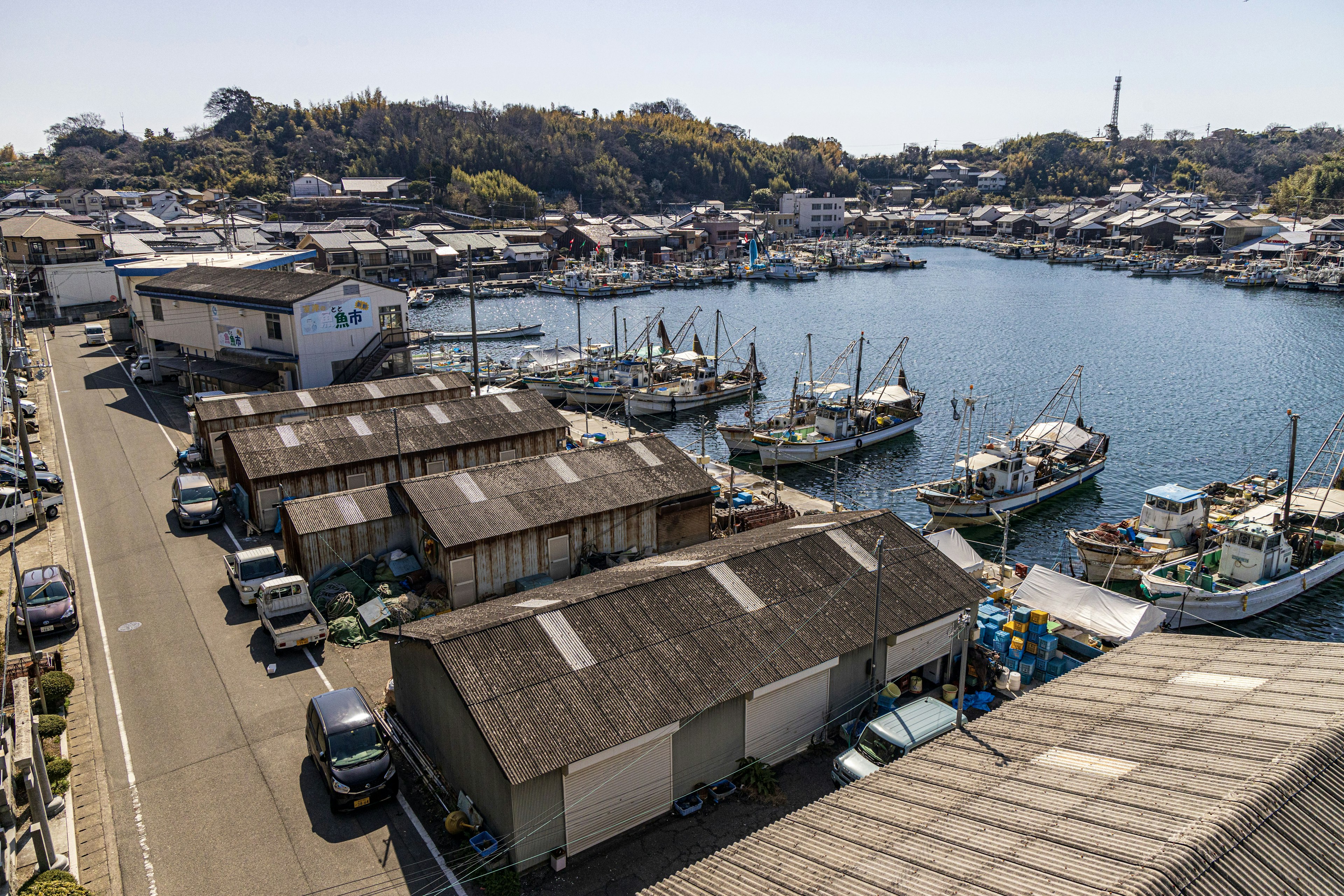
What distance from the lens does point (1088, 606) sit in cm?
2370

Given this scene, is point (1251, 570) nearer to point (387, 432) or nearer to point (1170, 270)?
point (387, 432)

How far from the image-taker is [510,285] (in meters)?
107

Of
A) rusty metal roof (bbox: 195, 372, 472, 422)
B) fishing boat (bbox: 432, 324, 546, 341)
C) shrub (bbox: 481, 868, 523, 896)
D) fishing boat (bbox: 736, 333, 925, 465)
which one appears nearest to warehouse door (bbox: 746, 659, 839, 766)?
shrub (bbox: 481, 868, 523, 896)

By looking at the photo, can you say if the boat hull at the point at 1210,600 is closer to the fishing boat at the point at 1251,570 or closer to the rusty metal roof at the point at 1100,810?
the fishing boat at the point at 1251,570

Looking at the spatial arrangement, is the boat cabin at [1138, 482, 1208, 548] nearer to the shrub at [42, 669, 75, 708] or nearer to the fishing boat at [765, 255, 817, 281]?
the shrub at [42, 669, 75, 708]

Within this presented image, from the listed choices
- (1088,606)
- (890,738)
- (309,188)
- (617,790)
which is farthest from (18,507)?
(309,188)

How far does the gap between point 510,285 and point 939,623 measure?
9537 centimetres

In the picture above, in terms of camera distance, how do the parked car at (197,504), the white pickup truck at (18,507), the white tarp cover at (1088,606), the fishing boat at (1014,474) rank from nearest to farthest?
the white tarp cover at (1088,606) < the white pickup truck at (18,507) < the parked car at (197,504) < the fishing boat at (1014,474)

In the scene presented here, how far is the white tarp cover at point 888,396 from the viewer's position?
159 ft

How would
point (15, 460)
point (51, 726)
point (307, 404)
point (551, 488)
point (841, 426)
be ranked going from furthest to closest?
point (841, 426) < point (307, 404) < point (15, 460) < point (551, 488) < point (51, 726)

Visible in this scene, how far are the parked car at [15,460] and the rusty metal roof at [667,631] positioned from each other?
2326 cm

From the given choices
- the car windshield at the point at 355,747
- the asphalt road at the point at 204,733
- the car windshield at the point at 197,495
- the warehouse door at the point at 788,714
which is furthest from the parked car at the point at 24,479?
the warehouse door at the point at 788,714

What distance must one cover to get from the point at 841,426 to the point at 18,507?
3517 cm

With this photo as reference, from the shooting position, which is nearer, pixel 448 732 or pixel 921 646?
pixel 448 732
